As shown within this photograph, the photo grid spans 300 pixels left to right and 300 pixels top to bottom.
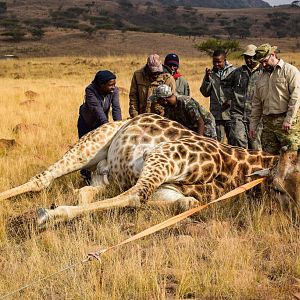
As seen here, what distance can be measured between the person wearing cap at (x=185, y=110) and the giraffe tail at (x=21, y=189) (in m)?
1.90

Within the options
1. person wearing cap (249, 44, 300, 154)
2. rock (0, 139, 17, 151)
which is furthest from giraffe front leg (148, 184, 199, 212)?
rock (0, 139, 17, 151)

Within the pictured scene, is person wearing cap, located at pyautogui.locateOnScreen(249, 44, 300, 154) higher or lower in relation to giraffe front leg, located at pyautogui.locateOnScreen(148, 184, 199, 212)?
higher

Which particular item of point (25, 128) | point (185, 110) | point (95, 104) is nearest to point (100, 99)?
point (95, 104)

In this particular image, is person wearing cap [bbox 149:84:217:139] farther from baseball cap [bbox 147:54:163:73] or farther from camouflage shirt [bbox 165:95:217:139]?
baseball cap [bbox 147:54:163:73]

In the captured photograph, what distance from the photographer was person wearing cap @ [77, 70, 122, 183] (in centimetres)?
741

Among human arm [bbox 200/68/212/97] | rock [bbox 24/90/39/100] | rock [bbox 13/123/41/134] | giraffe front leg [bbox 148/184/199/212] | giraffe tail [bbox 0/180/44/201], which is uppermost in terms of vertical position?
human arm [bbox 200/68/212/97]

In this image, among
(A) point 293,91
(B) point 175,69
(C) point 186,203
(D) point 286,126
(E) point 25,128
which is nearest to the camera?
(C) point 186,203

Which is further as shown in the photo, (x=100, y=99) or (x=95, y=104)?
(x=100, y=99)

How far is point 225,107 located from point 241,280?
558cm

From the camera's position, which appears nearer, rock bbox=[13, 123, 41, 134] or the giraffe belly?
the giraffe belly

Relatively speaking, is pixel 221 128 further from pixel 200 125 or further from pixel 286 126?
pixel 286 126

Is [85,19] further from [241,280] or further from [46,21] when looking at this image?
[241,280]

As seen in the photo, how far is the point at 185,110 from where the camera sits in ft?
23.9

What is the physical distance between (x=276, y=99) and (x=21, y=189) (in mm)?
3251
